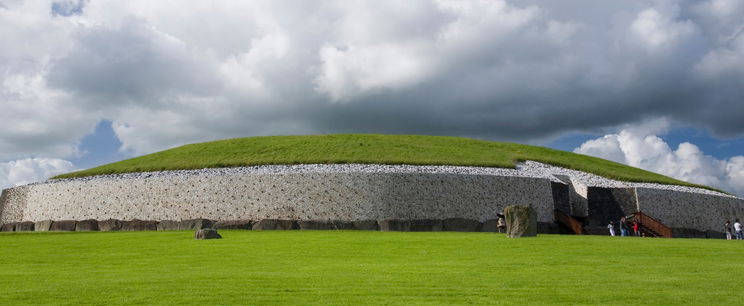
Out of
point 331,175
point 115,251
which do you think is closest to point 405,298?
point 115,251

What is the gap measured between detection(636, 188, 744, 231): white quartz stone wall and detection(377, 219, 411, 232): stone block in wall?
1383 cm

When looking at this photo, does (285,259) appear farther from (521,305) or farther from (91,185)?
(91,185)

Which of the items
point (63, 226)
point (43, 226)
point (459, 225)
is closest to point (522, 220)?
point (459, 225)

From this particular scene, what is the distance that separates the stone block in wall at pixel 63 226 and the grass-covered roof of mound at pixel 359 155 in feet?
19.1

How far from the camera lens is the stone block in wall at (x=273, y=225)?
89.5 feet

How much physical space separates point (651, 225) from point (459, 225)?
33.6ft

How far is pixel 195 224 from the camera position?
28.0m

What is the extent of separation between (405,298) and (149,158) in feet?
112

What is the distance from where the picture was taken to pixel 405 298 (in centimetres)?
927

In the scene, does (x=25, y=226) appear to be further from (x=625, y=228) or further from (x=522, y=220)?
(x=625, y=228)

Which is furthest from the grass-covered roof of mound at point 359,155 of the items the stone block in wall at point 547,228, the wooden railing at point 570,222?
the stone block in wall at point 547,228

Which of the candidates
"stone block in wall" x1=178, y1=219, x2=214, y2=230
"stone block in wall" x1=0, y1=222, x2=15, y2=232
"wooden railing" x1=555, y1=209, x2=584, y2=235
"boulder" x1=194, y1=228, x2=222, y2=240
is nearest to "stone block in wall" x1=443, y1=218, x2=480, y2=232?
"wooden railing" x1=555, y1=209, x2=584, y2=235

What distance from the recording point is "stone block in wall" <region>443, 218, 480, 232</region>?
2777cm

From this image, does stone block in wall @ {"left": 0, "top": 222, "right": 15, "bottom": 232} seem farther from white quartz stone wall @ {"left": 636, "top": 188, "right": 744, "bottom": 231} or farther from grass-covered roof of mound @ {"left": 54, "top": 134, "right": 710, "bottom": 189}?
white quartz stone wall @ {"left": 636, "top": 188, "right": 744, "bottom": 231}
